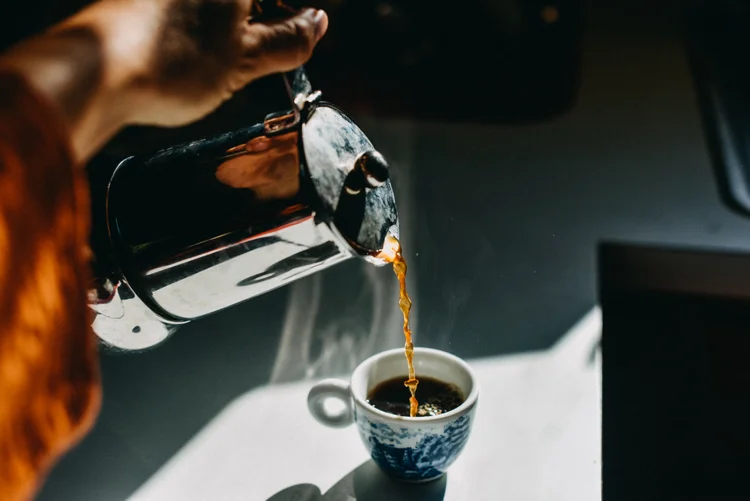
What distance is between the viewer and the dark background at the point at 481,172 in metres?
0.87

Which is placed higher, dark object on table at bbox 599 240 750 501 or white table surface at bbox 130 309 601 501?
white table surface at bbox 130 309 601 501

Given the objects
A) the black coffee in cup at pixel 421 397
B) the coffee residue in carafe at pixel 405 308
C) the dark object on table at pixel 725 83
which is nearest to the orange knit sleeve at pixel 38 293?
the coffee residue in carafe at pixel 405 308

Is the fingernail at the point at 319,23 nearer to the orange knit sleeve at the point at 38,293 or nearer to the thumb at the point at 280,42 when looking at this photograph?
the thumb at the point at 280,42

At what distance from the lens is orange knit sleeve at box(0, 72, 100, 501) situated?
0.29 meters

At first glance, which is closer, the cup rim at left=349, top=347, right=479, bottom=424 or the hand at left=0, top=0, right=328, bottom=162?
the hand at left=0, top=0, right=328, bottom=162

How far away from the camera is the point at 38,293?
0.99ft

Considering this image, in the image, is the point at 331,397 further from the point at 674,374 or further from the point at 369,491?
the point at 674,374

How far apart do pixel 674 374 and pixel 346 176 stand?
557 millimetres

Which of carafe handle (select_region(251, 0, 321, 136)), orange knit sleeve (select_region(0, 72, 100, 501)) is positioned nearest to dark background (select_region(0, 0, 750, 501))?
carafe handle (select_region(251, 0, 321, 136))

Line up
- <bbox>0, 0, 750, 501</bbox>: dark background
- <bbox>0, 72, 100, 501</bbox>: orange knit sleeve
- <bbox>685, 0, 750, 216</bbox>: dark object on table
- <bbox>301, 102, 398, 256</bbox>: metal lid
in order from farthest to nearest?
<bbox>685, 0, 750, 216</bbox>: dark object on table → <bbox>0, 0, 750, 501</bbox>: dark background → <bbox>301, 102, 398, 256</bbox>: metal lid → <bbox>0, 72, 100, 501</bbox>: orange knit sleeve

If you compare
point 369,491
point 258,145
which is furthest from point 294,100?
point 369,491

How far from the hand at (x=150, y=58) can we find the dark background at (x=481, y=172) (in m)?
0.16

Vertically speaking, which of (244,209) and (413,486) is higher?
(244,209)

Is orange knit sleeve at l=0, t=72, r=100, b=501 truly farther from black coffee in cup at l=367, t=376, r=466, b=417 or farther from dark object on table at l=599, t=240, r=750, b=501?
dark object on table at l=599, t=240, r=750, b=501
